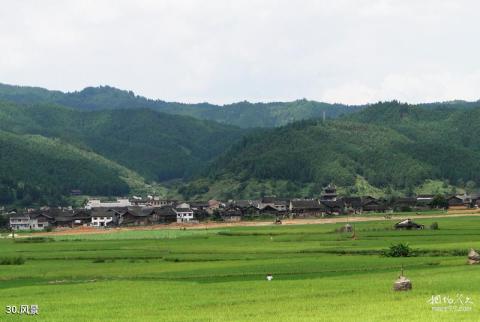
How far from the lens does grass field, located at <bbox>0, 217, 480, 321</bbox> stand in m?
34.0

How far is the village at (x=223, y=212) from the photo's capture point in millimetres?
142625

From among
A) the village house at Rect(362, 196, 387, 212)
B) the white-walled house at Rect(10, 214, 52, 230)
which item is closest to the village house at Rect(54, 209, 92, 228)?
the white-walled house at Rect(10, 214, 52, 230)

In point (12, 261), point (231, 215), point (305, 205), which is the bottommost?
point (12, 261)

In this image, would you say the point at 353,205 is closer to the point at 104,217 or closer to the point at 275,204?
the point at 275,204

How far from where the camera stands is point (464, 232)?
267 ft

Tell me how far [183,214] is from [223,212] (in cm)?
701

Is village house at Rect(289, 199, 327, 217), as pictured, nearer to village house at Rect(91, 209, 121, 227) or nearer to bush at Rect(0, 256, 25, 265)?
village house at Rect(91, 209, 121, 227)

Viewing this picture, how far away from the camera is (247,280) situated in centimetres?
4647

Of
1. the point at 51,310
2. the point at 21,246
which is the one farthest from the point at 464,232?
the point at 51,310

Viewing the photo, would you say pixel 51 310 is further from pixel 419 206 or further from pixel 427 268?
pixel 419 206

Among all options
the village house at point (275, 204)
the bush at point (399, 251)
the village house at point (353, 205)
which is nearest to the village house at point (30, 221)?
the village house at point (275, 204)

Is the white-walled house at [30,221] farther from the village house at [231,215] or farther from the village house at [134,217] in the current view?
the village house at [231,215]

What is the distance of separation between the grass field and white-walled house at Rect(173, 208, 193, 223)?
204ft

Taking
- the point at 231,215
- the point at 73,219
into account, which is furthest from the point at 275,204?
the point at 73,219
